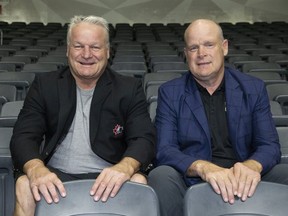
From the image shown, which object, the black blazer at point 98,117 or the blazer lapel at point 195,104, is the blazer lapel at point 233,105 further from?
the black blazer at point 98,117

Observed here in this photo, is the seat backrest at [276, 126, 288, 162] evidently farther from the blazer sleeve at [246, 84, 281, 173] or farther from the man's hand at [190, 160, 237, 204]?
the man's hand at [190, 160, 237, 204]

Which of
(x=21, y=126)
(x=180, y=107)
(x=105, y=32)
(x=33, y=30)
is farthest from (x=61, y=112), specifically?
(x=33, y=30)

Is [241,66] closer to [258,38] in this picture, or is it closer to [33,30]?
→ [258,38]

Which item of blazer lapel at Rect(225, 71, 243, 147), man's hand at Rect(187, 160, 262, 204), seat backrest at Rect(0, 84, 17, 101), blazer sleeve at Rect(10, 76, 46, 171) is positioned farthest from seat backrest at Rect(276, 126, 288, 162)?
seat backrest at Rect(0, 84, 17, 101)

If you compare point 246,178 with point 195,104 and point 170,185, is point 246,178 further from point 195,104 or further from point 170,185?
point 195,104

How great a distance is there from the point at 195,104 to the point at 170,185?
0.63m

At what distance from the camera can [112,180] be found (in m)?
1.85

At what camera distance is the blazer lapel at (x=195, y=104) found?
2500mm

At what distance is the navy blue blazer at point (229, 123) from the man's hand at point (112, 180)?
0.32 metres

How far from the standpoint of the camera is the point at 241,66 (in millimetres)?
5473

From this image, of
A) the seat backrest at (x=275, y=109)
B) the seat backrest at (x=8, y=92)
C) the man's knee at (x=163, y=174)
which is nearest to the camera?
the man's knee at (x=163, y=174)

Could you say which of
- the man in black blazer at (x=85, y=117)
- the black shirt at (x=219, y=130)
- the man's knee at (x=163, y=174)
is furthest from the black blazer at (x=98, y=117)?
the black shirt at (x=219, y=130)

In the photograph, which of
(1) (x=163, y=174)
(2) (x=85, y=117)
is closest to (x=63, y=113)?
(2) (x=85, y=117)

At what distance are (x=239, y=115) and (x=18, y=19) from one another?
12.7 metres
